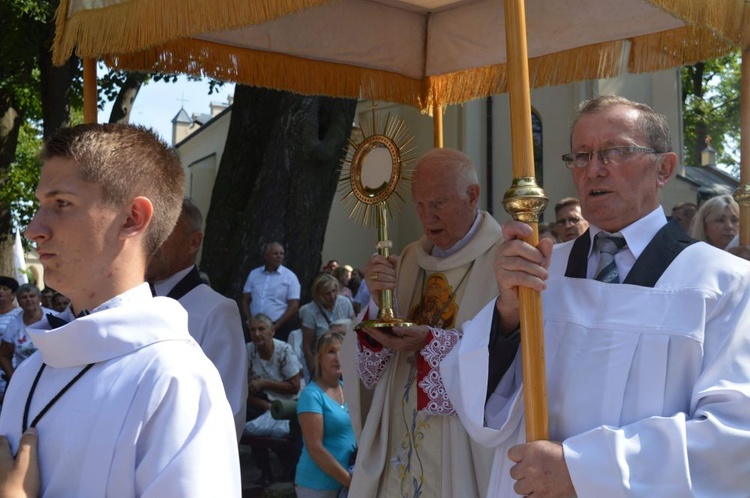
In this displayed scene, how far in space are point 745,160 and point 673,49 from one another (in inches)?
29.5

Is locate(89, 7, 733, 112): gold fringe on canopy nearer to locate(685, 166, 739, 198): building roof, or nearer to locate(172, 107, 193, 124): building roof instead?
locate(685, 166, 739, 198): building roof

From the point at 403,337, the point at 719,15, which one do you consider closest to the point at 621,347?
the point at 403,337

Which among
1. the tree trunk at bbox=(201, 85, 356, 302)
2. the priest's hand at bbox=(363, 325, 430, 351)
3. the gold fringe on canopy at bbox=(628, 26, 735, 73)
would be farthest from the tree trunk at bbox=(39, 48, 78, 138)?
the priest's hand at bbox=(363, 325, 430, 351)

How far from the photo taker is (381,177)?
3908mm

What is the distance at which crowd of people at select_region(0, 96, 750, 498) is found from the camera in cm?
187

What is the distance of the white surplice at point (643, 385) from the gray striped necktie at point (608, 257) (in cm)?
6

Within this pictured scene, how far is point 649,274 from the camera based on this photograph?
2643 millimetres

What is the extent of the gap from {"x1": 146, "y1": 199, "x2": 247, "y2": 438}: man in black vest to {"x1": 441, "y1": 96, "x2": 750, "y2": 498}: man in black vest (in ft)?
4.30

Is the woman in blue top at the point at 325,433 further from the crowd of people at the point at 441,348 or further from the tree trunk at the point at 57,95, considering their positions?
the tree trunk at the point at 57,95

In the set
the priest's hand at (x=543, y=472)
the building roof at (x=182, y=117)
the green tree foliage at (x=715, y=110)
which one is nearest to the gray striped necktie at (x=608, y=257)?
the priest's hand at (x=543, y=472)

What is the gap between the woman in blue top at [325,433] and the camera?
18.3ft

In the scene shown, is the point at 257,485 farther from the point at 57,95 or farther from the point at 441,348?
the point at 57,95

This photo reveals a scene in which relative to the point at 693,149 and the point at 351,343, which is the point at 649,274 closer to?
the point at 351,343

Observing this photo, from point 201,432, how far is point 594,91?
16.7 metres
